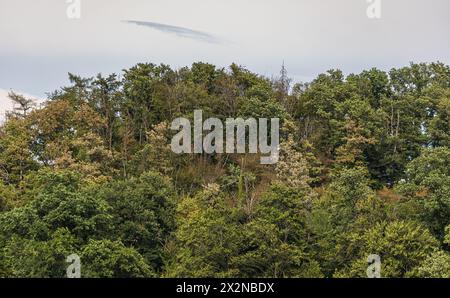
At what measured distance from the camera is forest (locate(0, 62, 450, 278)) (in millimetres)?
29484

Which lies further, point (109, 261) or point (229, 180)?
point (229, 180)

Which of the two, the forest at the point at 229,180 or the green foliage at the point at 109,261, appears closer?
the green foliage at the point at 109,261

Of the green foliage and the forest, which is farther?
the forest

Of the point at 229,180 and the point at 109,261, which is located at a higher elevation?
the point at 229,180

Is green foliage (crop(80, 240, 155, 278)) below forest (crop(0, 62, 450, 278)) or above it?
below

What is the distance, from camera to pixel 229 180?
4269cm

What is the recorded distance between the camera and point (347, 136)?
4812 cm

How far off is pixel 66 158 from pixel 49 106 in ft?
16.8

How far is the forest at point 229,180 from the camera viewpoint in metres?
29.5

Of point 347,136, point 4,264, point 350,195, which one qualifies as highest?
point 347,136

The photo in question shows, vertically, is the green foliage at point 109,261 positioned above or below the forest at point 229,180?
below
